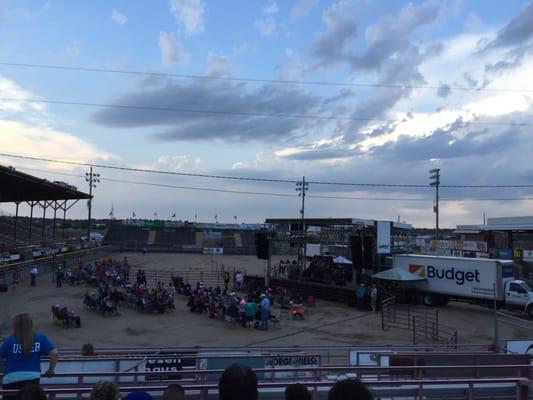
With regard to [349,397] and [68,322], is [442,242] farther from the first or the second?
[349,397]

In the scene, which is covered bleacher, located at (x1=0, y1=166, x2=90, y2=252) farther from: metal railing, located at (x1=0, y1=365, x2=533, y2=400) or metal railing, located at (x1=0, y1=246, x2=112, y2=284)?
metal railing, located at (x1=0, y1=365, x2=533, y2=400)

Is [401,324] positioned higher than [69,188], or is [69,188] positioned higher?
[69,188]

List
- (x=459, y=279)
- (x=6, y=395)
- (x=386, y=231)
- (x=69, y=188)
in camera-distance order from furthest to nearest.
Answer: (x=69, y=188)
(x=386, y=231)
(x=459, y=279)
(x=6, y=395)

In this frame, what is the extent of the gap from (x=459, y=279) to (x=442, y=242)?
26021 mm

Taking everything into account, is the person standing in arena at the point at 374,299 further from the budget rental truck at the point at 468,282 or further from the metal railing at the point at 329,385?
the metal railing at the point at 329,385

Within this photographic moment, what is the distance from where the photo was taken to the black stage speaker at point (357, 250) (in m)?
31.0

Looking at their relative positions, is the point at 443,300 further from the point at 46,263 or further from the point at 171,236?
the point at 171,236

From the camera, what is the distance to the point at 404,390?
639cm

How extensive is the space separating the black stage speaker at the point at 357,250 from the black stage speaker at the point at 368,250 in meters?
0.42

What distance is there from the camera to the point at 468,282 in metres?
27.7

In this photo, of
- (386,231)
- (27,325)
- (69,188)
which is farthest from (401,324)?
(69,188)

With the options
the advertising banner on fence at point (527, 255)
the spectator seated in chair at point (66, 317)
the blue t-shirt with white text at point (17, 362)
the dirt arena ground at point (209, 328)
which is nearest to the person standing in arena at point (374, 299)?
the dirt arena ground at point (209, 328)

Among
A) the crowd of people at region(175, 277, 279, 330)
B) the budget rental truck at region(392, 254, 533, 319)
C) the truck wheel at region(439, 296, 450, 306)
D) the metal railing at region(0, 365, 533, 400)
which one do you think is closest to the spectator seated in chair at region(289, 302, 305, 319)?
the crowd of people at region(175, 277, 279, 330)

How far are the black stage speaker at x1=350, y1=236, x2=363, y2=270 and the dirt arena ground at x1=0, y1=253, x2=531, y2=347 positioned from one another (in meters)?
3.41
